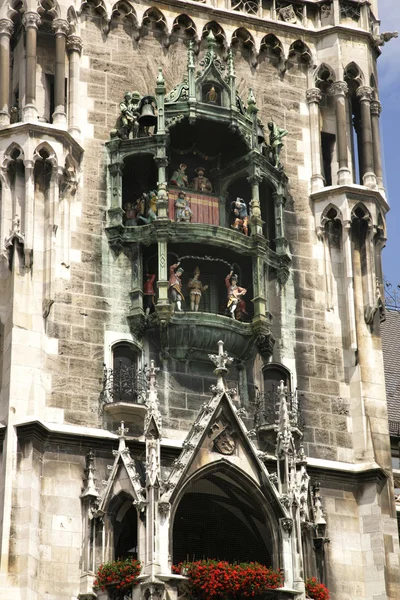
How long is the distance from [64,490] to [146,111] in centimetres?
843

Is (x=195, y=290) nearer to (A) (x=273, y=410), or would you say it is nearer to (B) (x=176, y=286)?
(B) (x=176, y=286)

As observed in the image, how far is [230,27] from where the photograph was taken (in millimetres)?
39031

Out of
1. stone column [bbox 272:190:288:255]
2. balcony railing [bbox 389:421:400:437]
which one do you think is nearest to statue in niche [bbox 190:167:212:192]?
stone column [bbox 272:190:288:255]

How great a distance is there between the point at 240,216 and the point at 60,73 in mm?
4640

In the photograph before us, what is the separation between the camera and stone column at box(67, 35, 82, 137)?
36406mm

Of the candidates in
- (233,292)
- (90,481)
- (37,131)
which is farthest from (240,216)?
(90,481)

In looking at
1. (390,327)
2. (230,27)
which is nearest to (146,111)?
(230,27)

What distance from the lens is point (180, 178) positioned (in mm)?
36906

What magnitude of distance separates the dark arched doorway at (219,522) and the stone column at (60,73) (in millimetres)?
7882

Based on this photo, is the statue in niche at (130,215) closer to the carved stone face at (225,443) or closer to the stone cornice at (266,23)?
the stone cornice at (266,23)

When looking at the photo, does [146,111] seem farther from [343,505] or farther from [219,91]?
[343,505]

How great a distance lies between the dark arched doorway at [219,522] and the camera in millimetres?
33594

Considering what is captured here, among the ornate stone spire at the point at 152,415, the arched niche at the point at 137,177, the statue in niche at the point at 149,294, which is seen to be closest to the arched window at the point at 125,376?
the ornate stone spire at the point at 152,415

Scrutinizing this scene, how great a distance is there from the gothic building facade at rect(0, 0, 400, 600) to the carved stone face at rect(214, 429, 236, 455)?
0.04 meters
